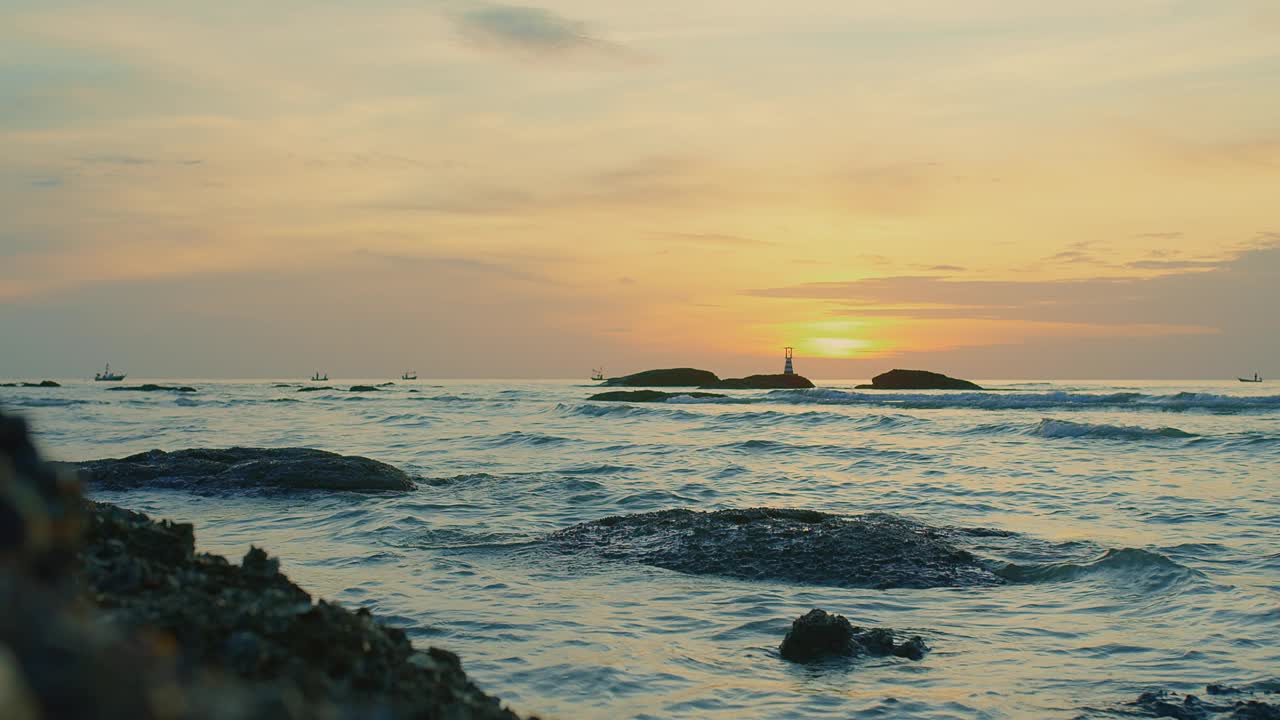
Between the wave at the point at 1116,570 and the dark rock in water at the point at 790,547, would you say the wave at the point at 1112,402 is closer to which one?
the wave at the point at 1116,570

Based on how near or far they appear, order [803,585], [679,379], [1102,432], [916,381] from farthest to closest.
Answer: [679,379] < [916,381] < [1102,432] < [803,585]

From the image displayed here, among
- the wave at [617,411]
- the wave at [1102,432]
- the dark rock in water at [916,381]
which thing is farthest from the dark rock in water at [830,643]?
the dark rock in water at [916,381]

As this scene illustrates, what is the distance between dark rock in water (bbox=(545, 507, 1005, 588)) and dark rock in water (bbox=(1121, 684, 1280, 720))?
390 centimetres

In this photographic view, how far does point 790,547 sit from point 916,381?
104082 millimetres

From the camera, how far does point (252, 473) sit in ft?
64.7

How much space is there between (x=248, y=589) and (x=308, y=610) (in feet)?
3.26

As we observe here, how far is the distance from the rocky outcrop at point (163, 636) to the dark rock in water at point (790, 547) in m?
7.27

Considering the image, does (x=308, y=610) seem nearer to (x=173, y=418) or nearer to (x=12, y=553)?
(x=12, y=553)

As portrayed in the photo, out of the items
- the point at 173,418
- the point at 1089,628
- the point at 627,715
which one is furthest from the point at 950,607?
the point at 173,418

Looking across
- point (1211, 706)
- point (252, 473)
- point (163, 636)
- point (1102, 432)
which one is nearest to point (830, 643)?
point (1211, 706)

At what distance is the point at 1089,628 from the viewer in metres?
9.41

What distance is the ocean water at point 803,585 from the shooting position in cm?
771

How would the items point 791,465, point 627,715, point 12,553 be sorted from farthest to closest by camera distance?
point 791,465 < point 627,715 < point 12,553

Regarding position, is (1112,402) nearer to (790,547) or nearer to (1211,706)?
(790,547)
